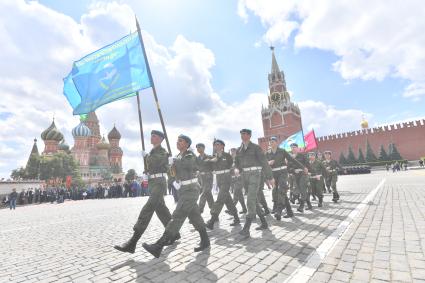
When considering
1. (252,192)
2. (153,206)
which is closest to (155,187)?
(153,206)

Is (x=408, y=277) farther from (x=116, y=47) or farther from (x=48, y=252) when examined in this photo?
(x=116, y=47)

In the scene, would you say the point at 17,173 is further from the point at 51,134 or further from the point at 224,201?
the point at 224,201

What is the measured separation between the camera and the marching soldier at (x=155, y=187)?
452 centimetres

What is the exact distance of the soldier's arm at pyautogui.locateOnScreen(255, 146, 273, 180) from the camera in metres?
5.90

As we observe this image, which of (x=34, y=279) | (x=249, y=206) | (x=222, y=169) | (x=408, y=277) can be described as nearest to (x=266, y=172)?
(x=249, y=206)

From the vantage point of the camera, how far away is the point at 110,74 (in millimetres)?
8000

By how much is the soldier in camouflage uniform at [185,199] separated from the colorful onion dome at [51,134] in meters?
82.3

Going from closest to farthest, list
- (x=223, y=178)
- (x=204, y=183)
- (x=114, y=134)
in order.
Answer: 1. (x=223, y=178)
2. (x=204, y=183)
3. (x=114, y=134)

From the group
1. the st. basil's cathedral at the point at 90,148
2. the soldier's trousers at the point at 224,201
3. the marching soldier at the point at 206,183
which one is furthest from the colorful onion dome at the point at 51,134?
the soldier's trousers at the point at 224,201

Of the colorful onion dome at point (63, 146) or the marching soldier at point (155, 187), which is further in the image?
the colorful onion dome at point (63, 146)

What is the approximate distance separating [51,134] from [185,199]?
273 ft

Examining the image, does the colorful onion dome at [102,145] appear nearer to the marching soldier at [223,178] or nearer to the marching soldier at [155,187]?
the marching soldier at [223,178]

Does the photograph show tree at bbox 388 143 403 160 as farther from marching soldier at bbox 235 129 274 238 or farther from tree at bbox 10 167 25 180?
tree at bbox 10 167 25 180

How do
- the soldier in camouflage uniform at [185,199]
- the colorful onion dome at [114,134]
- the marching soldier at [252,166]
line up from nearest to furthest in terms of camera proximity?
the soldier in camouflage uniform at [185,199] → the marching soldier at [252,166] → the colorful onion dome at [114,134]
